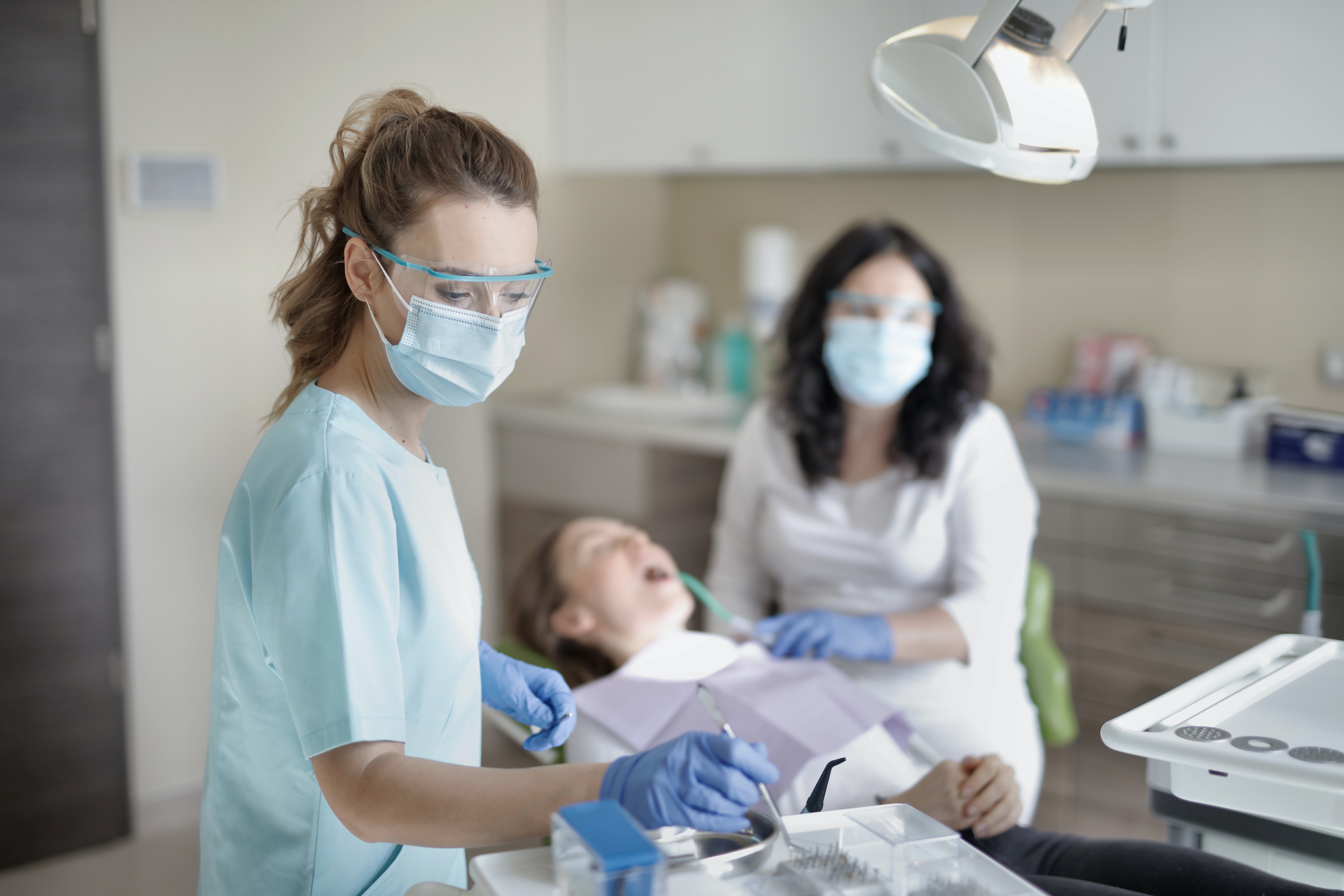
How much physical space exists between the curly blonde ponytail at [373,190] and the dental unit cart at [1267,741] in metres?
0.77

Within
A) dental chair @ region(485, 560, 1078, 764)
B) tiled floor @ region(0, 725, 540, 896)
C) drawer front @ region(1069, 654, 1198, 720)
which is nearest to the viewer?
dental chair @ region(485, 560, 1078, 764)

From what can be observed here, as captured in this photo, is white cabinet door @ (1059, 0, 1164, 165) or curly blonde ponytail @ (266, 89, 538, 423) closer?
curly blonde ponytail @ (266, 89, 538, 423)

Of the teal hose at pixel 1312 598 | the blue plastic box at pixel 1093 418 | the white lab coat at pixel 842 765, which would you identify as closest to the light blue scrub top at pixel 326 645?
the white lab coat at pixel 842 765

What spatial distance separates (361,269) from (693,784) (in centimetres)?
57

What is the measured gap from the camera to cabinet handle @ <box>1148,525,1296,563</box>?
6.48 feet

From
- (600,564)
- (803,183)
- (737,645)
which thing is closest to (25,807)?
(600,564)

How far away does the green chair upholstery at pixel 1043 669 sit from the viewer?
6.20 feet

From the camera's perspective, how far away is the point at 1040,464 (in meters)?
2.30

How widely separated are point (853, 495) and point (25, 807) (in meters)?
1.95

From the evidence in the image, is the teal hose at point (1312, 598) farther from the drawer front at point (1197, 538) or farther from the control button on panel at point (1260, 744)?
the control button on panel at point (1260, 744)

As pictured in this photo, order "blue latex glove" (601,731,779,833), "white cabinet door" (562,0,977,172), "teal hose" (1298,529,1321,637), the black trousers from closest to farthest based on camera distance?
"blue latex glove" (601,731,779,833), the black trousers, "teal hose" (1298,529,1321,637), "white cabinet door" (562,0,977,172)

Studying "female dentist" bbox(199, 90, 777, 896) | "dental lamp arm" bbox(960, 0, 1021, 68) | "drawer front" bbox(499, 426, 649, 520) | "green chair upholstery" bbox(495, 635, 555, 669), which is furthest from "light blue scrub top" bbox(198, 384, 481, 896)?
"drawer front" bbox(499, 426, 649, 520)

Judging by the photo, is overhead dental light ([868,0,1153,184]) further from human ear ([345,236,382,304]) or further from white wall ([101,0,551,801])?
white wall ([101,0,551,801])

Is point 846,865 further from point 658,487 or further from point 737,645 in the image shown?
point 658,487
